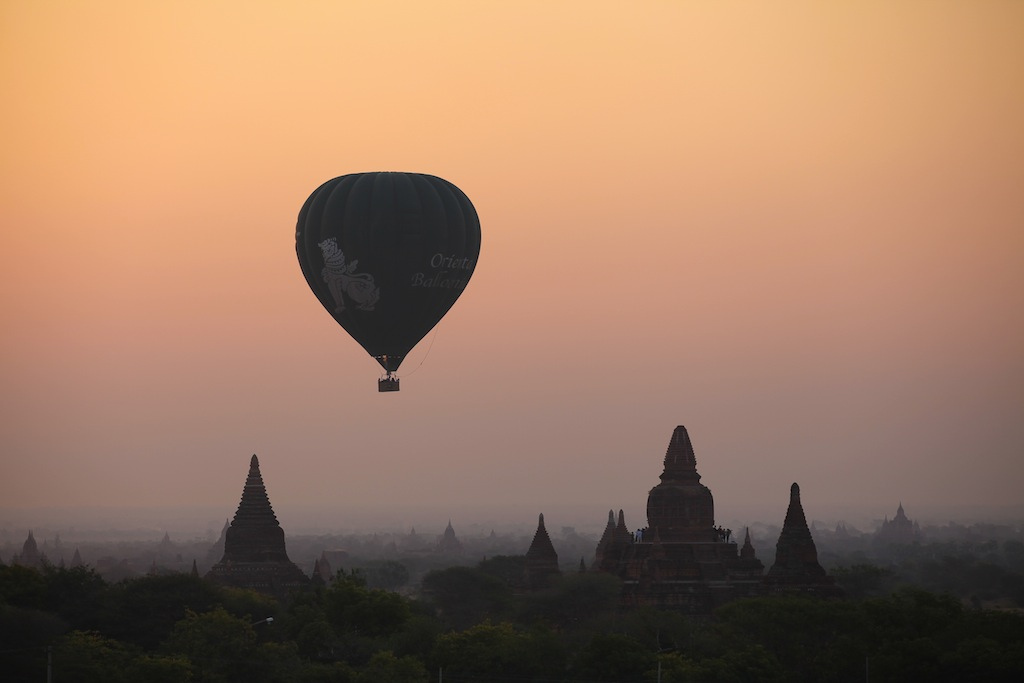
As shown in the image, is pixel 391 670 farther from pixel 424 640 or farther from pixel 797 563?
pixel 797 563

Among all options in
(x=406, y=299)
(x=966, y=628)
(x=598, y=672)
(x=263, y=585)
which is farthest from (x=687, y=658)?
(x=263, y=585)

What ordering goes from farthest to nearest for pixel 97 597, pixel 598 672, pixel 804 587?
pixel 804 587, pixel 97 597, pixel 598 672

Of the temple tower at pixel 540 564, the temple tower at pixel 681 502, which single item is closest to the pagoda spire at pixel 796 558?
the temple tower at pixel 681 502

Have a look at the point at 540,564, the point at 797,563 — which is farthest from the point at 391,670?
the point at 540,564

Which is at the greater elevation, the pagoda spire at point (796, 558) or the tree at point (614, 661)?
the pagoda spire at point (796, 558)

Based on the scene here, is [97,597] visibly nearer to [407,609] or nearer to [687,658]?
[407,609]

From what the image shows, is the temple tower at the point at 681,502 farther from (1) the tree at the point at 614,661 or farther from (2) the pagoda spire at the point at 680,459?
(1) the tree at the point at 614,661

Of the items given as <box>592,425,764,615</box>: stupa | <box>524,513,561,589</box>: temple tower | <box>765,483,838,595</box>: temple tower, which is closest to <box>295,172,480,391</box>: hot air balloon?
<box>592,425,764,615</box>: stupa
